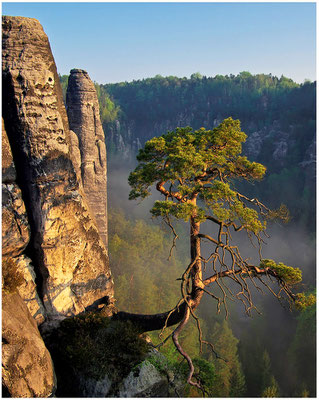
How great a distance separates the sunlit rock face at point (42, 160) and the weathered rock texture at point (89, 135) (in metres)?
15.1

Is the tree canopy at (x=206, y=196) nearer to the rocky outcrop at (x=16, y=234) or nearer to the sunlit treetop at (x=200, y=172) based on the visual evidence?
the sunlit treetop at (x=200, y=172)

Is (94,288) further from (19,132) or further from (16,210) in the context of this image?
(19,132)

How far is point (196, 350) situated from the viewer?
35.9 meters

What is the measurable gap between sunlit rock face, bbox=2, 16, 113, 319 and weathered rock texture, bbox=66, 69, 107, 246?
15.1 meters

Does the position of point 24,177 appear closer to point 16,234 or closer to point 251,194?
point 16,234

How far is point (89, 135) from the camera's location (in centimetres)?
2997

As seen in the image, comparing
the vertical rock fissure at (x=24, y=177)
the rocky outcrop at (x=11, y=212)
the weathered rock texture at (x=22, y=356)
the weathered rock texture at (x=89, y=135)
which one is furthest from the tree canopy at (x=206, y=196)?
the weathered rock texture at (x=89, y=135)

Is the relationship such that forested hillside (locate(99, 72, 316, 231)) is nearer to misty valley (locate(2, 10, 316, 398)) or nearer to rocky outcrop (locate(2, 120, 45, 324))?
misty valley (locate(2, 10, 316, 398))

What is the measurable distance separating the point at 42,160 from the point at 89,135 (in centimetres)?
1811

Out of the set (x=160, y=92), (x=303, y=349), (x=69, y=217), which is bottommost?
(x=303, y=349)

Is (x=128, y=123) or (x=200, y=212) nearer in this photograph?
(x=200, y=212)

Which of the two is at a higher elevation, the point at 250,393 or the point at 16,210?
the point at 16,210

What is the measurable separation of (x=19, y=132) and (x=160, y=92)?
122640 millimetres

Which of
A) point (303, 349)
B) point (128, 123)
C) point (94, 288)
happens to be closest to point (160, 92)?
point (128, 123)
